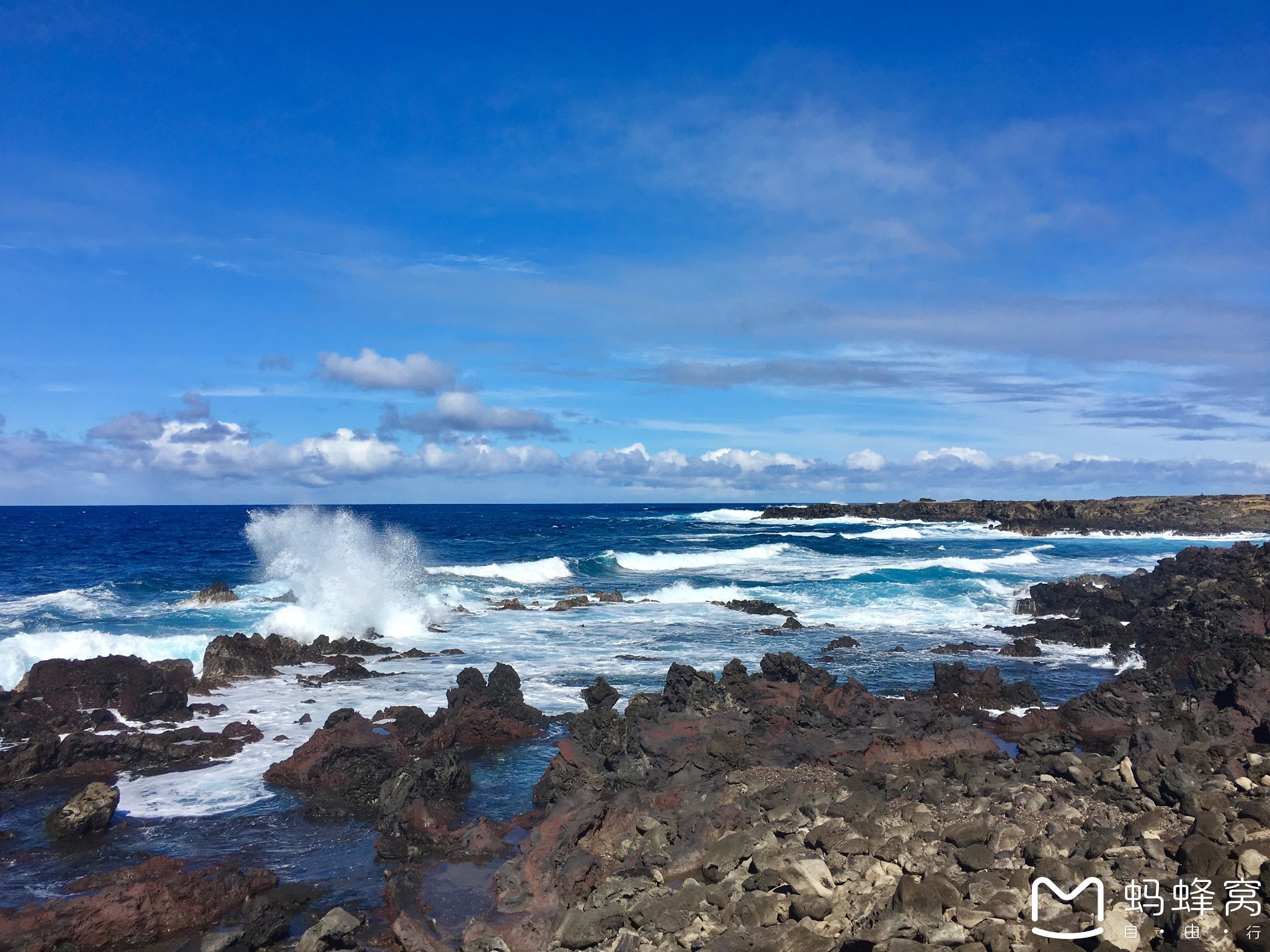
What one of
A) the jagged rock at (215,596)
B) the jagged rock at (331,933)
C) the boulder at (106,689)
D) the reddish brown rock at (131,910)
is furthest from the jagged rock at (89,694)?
the jagged rock at (215,596)

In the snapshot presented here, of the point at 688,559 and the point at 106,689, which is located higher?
the point at 106,689

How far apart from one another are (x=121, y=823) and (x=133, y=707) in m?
5.15

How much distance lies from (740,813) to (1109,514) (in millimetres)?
83607

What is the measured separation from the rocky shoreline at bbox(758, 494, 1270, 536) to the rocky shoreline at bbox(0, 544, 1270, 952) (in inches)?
2574

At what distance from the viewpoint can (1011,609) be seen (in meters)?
28.9

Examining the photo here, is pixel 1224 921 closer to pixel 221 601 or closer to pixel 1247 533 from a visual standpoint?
pixel 221 601

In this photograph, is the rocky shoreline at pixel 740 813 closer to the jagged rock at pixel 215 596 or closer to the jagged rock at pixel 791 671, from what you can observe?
the jagged rock at pixel 791 671

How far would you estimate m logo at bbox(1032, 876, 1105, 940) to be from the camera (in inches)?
226

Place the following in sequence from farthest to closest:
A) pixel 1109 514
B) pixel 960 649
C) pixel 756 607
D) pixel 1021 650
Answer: pixel 1109 514
pixel 756 607
pixel 960 649
pixel 1021 650

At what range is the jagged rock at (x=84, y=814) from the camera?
9.25m

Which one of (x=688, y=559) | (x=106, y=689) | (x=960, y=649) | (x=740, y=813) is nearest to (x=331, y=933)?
(x=740, y=813)

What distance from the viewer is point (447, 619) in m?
27.5

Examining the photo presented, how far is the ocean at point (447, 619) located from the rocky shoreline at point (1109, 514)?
14352mm

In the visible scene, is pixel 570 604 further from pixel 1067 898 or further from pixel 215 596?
pixel 1067 898
